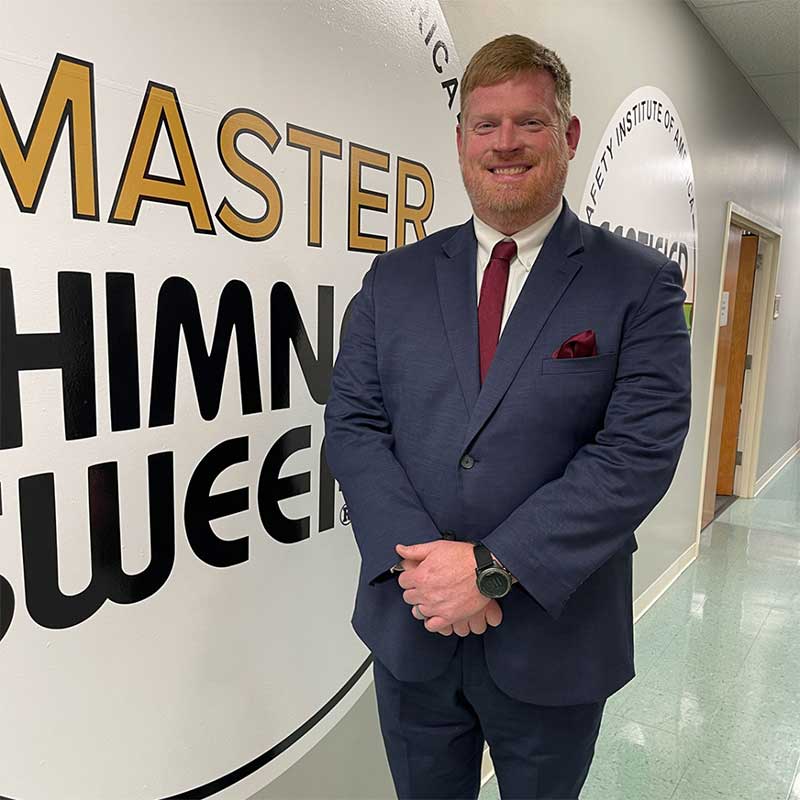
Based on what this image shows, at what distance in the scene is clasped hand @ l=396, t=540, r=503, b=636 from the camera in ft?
3.64

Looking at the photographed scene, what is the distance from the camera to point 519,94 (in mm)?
1175

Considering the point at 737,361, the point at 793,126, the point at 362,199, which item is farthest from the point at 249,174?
the point at 793,126

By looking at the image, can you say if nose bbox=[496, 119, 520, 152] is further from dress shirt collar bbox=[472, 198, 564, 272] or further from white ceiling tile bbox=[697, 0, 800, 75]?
white ceiling tile bbox=[697, 0, 800, 75]

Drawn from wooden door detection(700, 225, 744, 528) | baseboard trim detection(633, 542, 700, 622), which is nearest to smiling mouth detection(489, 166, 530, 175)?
baseboard trim detection(633, 542, 700, 622)

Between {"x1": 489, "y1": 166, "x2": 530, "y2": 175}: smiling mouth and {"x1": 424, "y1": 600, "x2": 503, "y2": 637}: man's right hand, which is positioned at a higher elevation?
{"x1": 489, "y1": 166, "x2": 530, "y2": 175}: smiling mouth

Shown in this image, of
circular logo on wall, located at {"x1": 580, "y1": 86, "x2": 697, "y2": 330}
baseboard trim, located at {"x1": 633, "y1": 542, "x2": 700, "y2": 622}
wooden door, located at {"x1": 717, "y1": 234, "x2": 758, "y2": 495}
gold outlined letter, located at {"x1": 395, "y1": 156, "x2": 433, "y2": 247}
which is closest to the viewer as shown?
gold outlined letter, located at {"x1": 395, "y1": 156, "x2": 433, "y2": 247}

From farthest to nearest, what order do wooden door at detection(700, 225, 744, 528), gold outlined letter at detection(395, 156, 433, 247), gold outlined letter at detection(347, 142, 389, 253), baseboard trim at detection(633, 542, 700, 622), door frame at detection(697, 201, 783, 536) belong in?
door frame at detection(697, 201, 783, 536)
wooden door at detection(700, 225, 744, 528)
baseboard trim at detection(633, 542, 700, 622)
gold outlined letter at detection(395, 156, 433, 247)
gold outlined letter at detection(347, 142, 389, 253)

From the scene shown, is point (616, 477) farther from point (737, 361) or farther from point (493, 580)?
point (737, 361)

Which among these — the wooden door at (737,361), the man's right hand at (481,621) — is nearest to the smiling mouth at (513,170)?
the man's right hand at (481,621)

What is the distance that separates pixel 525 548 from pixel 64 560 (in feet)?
2.35

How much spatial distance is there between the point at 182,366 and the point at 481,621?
0.67 meters

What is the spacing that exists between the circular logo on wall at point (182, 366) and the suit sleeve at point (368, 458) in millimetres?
232

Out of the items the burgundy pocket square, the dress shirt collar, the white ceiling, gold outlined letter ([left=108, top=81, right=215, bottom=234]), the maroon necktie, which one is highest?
the white ceiling

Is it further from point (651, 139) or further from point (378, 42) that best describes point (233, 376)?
point (651, 139)
